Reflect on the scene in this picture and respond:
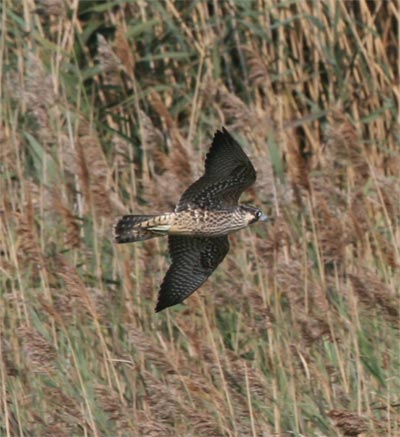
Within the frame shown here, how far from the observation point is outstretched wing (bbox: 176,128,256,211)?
16.6 feet

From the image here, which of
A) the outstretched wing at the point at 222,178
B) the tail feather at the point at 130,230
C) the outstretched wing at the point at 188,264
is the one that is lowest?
the outstretched wing at the point at 188,264

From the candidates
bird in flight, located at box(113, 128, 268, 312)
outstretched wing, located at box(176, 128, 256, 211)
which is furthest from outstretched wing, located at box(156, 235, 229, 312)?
outstretched wing, located at box(176, 128, 256, 211)

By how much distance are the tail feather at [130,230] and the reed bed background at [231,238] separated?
79mm

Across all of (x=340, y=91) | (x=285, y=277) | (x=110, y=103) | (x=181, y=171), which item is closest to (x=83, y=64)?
(x=110, y=103)

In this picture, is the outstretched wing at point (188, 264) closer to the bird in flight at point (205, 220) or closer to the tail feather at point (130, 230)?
the bird in flight at point (205, 220)

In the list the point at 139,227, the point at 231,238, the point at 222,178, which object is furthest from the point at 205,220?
the point at 231,238

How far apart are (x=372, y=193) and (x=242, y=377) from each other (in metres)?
2.17

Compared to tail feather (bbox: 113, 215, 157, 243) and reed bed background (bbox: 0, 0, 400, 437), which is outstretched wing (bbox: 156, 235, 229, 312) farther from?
tail feather (bbox: 113, 215, 157, 243)

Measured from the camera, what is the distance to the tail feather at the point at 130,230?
201 inches

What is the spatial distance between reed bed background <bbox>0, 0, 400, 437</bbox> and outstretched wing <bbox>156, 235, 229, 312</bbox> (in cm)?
7

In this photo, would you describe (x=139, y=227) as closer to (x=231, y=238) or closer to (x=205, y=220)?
(x=205, y=220)

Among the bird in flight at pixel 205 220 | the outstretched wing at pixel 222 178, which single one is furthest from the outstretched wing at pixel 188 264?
the outstretched wing at pixel 222 178

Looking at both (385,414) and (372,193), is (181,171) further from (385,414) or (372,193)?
(372,193)

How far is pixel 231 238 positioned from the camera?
6.02 meters
